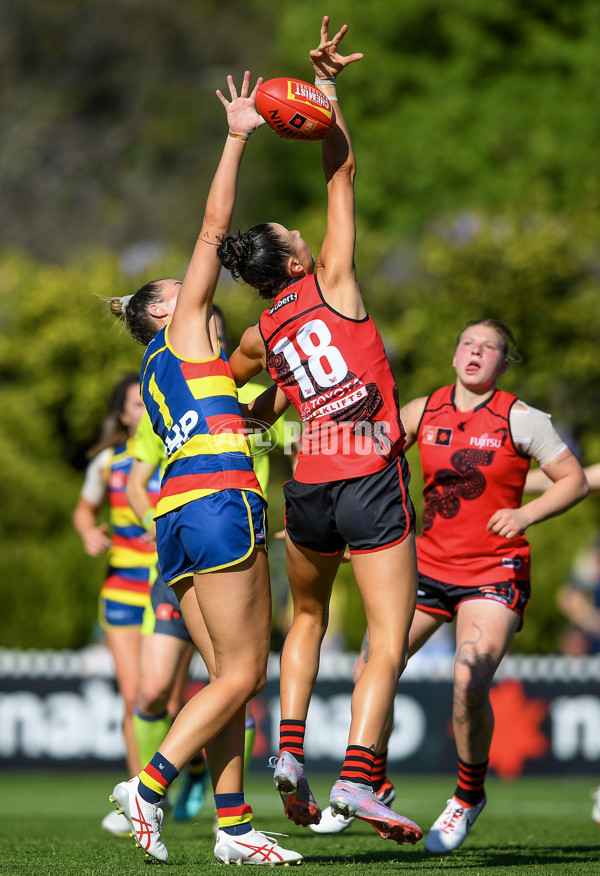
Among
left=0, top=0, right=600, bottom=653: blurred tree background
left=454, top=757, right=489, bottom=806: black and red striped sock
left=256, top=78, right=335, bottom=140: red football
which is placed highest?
left=0, top=0, right=600, bottom=653: blurred tree background

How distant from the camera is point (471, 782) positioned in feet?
18.4

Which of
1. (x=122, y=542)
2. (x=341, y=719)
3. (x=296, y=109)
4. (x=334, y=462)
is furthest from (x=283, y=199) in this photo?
(x=334, y=462)

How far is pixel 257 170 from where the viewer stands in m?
29.2

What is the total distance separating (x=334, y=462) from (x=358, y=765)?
1123mm

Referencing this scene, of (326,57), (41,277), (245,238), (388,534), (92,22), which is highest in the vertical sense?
(92,22)

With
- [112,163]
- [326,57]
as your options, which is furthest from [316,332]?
[112,163]

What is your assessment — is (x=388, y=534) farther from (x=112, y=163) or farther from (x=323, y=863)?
(x=112, y=163)

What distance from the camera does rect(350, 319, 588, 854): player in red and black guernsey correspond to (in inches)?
216

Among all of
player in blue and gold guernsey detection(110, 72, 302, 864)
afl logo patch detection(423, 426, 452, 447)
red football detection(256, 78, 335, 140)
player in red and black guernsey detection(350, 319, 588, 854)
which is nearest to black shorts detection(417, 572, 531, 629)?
player in red and black guernsey detection(350, 319, 588, 854)

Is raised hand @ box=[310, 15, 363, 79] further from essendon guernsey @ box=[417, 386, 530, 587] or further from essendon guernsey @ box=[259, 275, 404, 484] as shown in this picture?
essendon guernsey @ box=[417, 386, 530, 587]

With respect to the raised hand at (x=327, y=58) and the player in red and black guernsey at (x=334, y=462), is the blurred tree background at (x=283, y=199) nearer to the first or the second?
the player in red and black guernsey at (x=334, y=462)

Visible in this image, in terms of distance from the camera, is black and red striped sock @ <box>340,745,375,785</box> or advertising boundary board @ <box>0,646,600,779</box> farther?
advertising boundary board @ <box>0,646,600,779</box>

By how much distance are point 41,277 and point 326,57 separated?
1474 cm

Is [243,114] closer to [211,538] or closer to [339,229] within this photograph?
[339,229]
